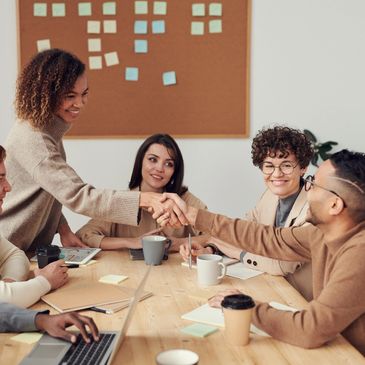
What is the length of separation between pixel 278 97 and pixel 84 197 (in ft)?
6.40

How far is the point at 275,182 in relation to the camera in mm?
2400

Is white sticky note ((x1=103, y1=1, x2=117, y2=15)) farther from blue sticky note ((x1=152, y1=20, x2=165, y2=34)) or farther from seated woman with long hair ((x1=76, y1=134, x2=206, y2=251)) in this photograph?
seated woman with long hair ((x1=76, y1=134, x2=206, y2=251))

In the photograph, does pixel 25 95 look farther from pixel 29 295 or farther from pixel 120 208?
pixel 29 295

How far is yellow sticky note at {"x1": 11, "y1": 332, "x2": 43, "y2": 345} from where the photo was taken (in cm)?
138

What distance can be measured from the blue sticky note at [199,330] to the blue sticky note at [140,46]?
7.94ft

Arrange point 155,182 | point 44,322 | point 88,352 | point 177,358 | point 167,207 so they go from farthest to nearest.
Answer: point 155,182, point 167,207, point 44,322, point 88,352, point 177,358

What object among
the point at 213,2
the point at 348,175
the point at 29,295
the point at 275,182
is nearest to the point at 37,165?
the point at 29,295

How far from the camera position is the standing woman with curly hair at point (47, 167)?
2094 mm

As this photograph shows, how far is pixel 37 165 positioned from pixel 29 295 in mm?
614

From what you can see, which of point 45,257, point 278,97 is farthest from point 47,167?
point 278,97

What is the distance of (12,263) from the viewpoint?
6.20ft

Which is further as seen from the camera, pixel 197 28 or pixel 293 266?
pixel 197 28

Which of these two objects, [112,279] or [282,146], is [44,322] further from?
[282,146]

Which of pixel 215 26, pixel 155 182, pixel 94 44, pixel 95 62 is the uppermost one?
pixel 215 26
